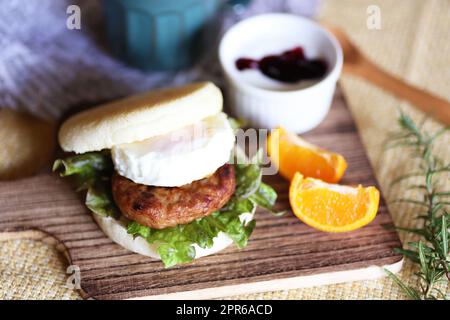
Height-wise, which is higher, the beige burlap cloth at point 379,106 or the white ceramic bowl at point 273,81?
the white ceramic bowl at point 273,81

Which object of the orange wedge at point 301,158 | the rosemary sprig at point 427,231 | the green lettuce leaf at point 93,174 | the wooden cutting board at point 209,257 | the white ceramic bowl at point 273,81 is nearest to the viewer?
the rosemary sprig at point 427,231

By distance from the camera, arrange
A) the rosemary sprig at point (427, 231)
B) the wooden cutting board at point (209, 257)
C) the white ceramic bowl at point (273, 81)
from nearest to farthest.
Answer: the rosemary sprig at point (427, 231) < the wooden cutting board at point (209, 257) < the white ceramic bowl at point (273, 81)

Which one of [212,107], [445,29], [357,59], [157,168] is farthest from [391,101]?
[157,168]

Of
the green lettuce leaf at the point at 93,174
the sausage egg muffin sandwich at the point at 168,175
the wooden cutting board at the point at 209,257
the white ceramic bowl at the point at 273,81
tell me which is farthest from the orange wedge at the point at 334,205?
the green lettuce leaf at the point at 93,174

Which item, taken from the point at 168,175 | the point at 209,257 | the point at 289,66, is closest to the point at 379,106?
the point at 289,66

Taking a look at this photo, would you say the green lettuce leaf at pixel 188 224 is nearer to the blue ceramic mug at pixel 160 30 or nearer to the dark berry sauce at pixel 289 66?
the dark berry sauce at pixel 289 66

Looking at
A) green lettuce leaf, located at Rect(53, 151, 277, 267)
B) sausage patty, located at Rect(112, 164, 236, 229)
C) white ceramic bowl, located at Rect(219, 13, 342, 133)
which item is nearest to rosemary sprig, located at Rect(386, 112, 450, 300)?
white ceramic bowl, located at Rect(219, 13, 342, 133)
